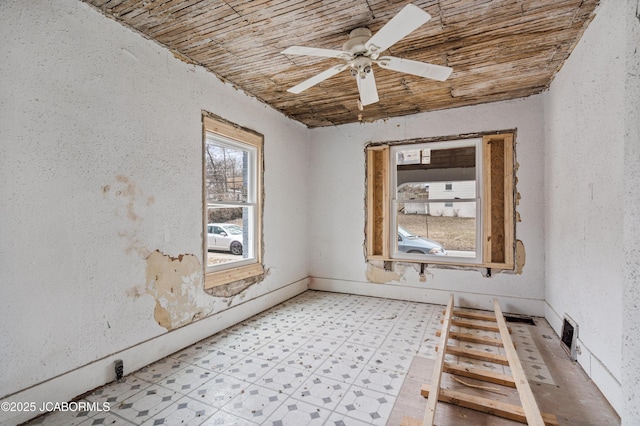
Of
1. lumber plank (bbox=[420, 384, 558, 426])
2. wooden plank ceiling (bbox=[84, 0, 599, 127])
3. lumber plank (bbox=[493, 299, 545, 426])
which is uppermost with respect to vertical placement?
wooden plank ceiling (bbox=[84, 0, 599, 127])

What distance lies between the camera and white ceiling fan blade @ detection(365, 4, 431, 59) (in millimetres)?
1605

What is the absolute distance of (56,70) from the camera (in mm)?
1953

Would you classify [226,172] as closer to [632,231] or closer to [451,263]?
[451,263]

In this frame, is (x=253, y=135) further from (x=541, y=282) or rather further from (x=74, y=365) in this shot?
(x=541, y=282)

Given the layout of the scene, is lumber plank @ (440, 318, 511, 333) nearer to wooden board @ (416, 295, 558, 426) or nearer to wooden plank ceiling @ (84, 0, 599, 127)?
wooden board @ (416, 295, 558, 426)

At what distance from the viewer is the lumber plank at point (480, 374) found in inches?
85.0

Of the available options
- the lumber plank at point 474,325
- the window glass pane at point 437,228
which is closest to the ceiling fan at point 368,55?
the window glass pane at point 437,228

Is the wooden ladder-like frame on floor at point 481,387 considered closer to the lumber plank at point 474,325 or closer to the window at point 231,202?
the lumber plank at point 474,325

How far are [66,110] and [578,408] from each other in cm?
398

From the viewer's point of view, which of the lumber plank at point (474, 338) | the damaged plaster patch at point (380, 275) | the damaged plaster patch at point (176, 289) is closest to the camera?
the damaged plaster patch at point (176, 289)

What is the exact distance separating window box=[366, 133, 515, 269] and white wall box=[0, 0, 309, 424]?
2705 mm

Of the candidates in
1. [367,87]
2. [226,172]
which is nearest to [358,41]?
[367,87]

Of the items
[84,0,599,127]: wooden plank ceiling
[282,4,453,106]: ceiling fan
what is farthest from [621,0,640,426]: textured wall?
[84,0,599,127]: wooden plank ceiling

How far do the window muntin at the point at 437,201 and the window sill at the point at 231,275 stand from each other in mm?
2101
